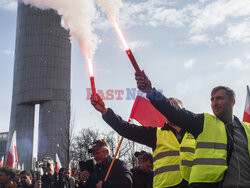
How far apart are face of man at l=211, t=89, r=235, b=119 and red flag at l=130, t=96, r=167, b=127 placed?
2598 millimetres

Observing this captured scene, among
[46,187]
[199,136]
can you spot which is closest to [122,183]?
[199,136]

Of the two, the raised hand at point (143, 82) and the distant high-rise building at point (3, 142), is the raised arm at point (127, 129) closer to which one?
the raised hand at point (143, 82)

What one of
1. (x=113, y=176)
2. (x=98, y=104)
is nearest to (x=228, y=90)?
(x=98, y=104)

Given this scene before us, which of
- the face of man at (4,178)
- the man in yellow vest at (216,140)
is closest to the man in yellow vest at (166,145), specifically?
the man in yellow vest at (216,140)

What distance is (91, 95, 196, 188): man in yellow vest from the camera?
11.1ft

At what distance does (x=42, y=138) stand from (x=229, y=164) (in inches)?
1975

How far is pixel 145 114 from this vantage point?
19.6 feet

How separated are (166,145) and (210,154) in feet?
2.96

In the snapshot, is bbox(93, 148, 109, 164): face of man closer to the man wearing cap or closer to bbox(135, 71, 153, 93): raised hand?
the man wearing cap

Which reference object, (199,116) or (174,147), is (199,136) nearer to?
(199,116)

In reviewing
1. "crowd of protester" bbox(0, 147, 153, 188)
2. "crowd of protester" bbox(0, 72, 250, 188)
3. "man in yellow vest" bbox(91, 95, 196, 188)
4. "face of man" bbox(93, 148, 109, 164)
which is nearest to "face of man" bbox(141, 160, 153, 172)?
"crowd of protester" bbox(0, 147, 153, 188)

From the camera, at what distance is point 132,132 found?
3.82 metres

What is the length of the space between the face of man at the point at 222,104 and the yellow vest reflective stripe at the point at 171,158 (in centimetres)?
41

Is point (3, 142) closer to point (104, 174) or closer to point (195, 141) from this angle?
point (104, 174)
